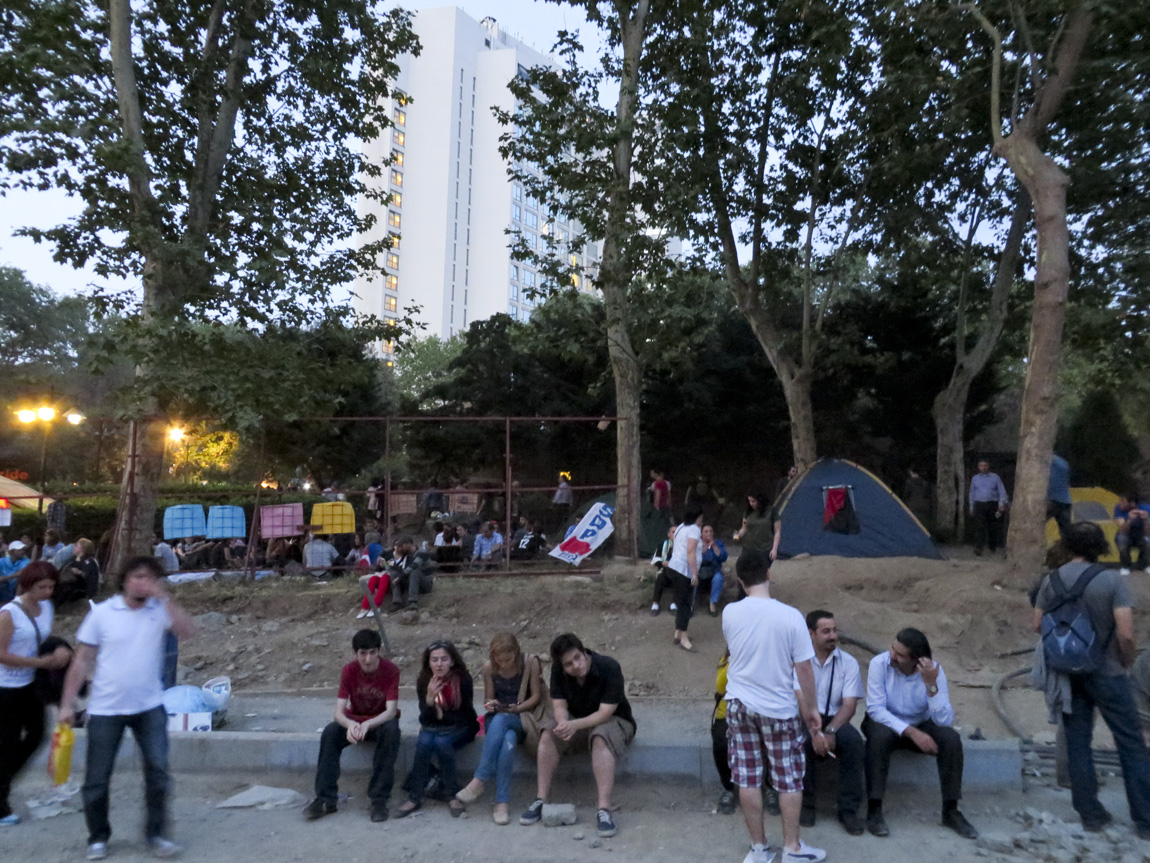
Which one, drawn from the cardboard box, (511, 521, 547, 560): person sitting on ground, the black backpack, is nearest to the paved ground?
the cardboard box

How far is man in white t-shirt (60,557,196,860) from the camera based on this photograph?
4539 millimetres

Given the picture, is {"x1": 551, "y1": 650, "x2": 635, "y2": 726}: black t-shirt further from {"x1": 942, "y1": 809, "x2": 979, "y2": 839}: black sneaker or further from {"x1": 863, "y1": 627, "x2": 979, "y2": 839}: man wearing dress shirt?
{"x1": 942, "y1": 809, "x2": 979, "y2": 839}: black sneaker

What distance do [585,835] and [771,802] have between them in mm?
1110

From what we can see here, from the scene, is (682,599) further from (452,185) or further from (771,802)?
(452,185)

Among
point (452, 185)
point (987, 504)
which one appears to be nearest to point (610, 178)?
point (987, 504)

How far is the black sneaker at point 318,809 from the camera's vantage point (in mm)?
5276

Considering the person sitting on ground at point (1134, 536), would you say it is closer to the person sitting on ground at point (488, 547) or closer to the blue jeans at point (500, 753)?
the person sitting on ground at point (488, 547)

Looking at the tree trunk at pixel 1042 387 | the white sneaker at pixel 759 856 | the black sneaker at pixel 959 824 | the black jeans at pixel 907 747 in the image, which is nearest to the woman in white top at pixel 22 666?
the white sneaker at pixel 759 856

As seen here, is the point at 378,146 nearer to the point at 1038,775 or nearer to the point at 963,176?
the point at 963,176

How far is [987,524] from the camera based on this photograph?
15195mm

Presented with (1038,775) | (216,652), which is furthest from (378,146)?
(1038,775)

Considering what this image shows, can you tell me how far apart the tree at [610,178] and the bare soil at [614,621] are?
2.87m

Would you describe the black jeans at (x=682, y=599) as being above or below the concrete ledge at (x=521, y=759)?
above

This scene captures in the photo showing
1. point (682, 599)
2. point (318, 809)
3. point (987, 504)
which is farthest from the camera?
point (987, 504)
